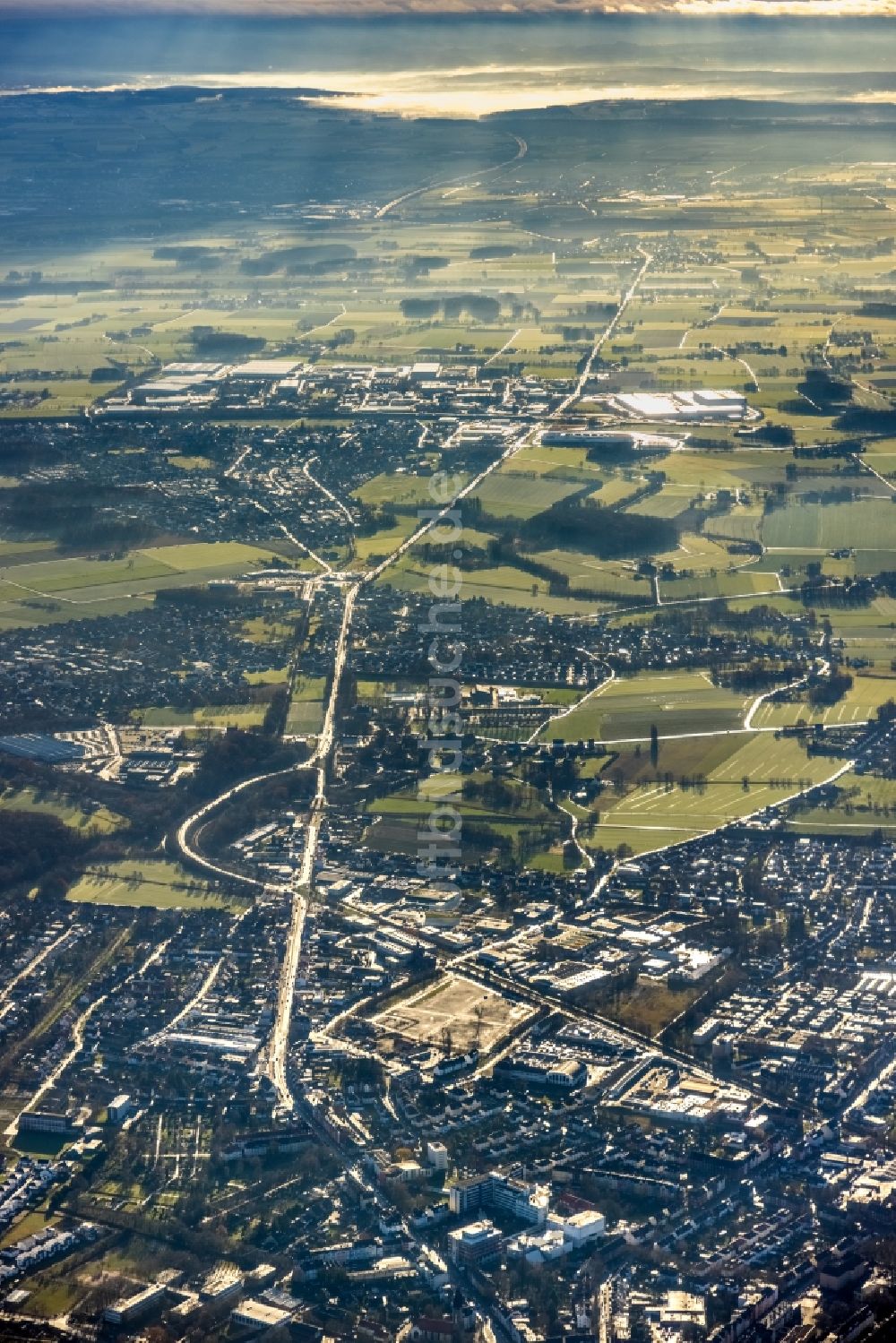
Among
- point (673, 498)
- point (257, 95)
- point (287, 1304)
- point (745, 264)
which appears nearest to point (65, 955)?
point (287, 1304)

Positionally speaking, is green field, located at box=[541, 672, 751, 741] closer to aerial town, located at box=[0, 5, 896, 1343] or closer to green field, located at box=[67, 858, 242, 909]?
aerial town, located at box=[0, 5, 896, 1343]

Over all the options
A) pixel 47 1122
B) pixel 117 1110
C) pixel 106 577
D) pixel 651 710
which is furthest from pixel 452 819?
pixel 106 577

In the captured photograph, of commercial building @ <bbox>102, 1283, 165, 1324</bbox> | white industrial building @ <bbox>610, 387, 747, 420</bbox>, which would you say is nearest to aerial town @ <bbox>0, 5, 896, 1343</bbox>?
commercial building @ <bbox>102, 1283, 165, 1324</bbox>

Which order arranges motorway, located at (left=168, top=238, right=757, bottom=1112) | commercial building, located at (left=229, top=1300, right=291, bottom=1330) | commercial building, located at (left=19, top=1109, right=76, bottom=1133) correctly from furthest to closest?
motorway, located at (left=168, top=238, right=757, bottom=1112) < commercial building, located at (left=19, top=1109, right=76, bottom=1133) < commercial building, located at (left=229, top=1300, right=291, bottom=1330)

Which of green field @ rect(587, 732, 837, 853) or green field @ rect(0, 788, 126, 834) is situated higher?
green field @ rect(587, 732, 837, 853)

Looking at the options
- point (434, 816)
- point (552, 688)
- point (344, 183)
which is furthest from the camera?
point (344, 183)

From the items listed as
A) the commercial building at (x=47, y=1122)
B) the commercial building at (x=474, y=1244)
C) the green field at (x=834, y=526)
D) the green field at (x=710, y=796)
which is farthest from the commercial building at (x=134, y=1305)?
the green field at (x=834, y=526)

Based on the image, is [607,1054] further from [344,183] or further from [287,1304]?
[344,183]
